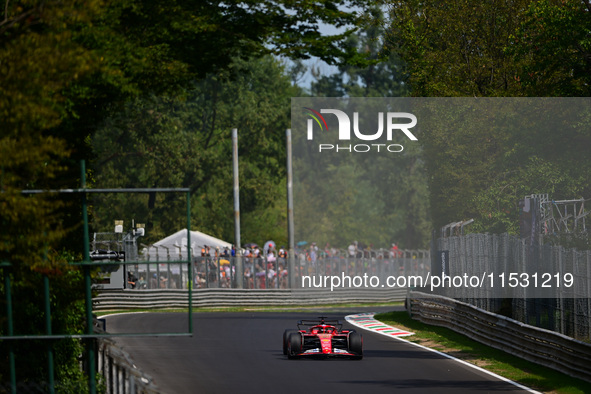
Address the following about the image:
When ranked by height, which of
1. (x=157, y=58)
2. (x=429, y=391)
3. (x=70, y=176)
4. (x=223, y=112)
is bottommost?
(x=429, y=391)

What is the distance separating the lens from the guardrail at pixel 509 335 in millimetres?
17516

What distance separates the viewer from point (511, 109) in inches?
1540

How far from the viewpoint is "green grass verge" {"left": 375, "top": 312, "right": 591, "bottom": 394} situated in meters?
17.3

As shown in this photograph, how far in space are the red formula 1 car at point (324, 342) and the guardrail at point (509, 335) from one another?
3085mm

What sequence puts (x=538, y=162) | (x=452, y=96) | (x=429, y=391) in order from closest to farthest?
(x=429, y=391), (x=452, y=96), (x=538, y=162)

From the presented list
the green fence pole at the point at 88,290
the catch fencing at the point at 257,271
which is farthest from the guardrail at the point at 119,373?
the catch fencing at the point at 257,271

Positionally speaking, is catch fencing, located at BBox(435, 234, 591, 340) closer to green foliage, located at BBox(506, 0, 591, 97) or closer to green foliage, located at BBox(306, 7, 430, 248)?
green foliage, located at BBox(506, 0, 591, 97)

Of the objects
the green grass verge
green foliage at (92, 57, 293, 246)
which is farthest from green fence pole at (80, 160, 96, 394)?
green foliage at (92, 57, 293, 246)

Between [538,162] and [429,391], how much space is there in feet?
79.8

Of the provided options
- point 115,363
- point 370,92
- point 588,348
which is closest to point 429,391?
point 588,348

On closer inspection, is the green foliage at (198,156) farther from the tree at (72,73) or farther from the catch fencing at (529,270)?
the tree at (72,73)

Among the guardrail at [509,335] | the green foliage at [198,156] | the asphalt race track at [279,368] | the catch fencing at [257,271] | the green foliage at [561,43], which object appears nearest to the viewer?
the asphalt race track at [279,368]

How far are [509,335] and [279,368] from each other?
5024 mm

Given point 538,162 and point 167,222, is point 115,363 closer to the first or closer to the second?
point 538,162
